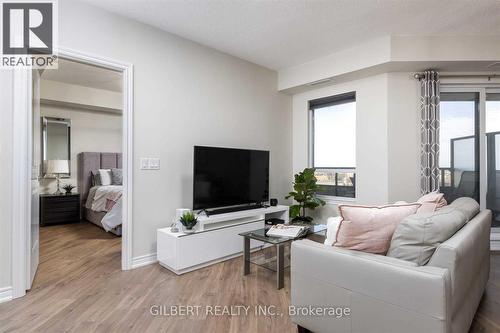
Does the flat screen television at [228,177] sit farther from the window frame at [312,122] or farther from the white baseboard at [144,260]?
→ the window frame at [312,122]

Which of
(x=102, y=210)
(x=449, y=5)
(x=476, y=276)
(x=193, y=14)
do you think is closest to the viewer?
(x=476, y=276)

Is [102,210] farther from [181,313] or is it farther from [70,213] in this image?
Answer: [181,313]

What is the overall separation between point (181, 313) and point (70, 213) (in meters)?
4.18

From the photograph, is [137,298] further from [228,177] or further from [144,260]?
[228,177]

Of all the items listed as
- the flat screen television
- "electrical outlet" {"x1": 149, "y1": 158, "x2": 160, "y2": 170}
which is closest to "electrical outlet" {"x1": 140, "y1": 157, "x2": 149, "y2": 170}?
"electrical outlet" {"x1": 149, "y1": 158, "x2": 160, "y2": 170}

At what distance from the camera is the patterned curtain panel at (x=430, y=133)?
3.44 meters

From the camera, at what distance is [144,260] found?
2.96 meters

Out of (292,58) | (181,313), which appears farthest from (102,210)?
(292,58)

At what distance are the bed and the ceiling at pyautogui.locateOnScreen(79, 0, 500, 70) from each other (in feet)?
8.82

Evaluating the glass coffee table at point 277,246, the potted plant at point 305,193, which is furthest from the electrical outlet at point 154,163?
the potted plant at point 305,193

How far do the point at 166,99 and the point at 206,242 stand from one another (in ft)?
5.52

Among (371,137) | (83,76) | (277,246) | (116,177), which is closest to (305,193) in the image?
(371,137)

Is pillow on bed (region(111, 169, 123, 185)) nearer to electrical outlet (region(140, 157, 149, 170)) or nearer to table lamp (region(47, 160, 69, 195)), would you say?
table lamp (region(47, 160, 69, 195))

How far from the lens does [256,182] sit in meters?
3.79
